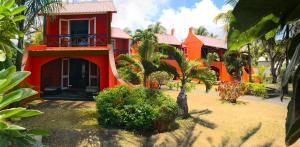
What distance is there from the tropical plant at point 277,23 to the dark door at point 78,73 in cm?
1985

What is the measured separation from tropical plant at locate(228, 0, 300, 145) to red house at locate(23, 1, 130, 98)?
14.4m

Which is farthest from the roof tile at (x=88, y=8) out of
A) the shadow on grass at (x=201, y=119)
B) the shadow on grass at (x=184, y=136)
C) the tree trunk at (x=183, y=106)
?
the shadow on grass at (x=184, y=136)

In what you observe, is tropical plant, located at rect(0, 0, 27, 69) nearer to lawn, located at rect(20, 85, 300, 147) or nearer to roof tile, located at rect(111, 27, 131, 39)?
lawn, located at rect(20, 85, 300, 147)

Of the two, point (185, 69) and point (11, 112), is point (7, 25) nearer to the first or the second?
point (11, 112)

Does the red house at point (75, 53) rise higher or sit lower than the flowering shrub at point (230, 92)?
higher

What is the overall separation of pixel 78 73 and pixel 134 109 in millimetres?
9796

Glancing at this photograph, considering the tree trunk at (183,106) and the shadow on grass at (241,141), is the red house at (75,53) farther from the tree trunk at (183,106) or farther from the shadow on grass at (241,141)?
the shadow on grass at (241,141)

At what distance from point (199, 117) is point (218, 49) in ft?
92.2

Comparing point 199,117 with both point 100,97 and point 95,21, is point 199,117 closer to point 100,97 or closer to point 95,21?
point 100,97

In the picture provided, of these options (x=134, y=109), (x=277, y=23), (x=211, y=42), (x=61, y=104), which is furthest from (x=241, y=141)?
Answer: (x=211, y=42)

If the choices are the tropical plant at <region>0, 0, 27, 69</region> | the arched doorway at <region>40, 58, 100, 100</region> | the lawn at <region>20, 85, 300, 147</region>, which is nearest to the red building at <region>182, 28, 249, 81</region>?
the arched doorway at <region>40, 58, 100, 100</region>

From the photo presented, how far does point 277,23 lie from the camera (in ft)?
4.22

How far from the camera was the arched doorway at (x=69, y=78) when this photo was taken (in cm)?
1841

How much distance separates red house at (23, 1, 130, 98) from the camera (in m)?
16.8
